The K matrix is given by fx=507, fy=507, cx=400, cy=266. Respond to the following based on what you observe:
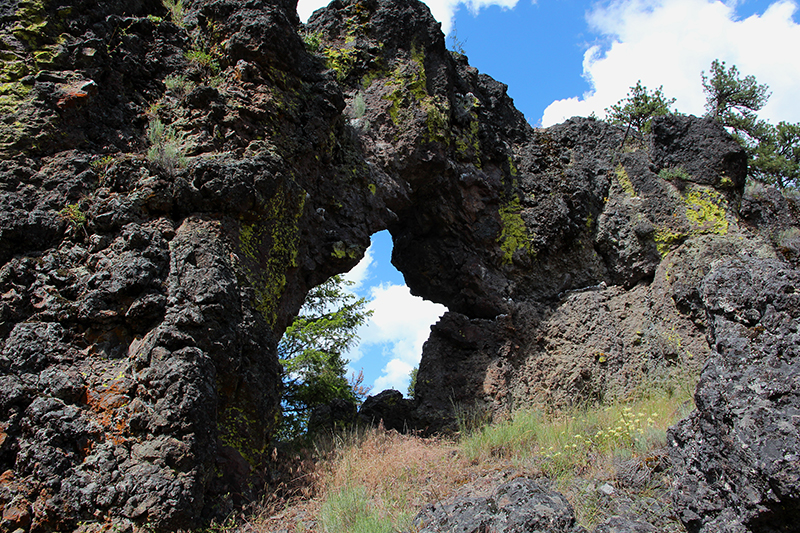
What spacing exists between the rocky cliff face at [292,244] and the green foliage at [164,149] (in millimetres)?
25

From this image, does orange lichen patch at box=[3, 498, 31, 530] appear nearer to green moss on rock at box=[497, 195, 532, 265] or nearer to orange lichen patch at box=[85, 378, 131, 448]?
orange lichen patch at box=[85, 378, 131, 448]

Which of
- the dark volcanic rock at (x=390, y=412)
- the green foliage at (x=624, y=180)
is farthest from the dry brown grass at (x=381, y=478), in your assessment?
the green foliage at (x=624, y=180)

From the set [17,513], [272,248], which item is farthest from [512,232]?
[17,513]

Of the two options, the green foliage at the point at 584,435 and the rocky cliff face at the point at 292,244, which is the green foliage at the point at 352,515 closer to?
the rocky cliff face at the point at 292,244

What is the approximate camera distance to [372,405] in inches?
304

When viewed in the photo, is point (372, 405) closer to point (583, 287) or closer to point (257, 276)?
point (257, 276)

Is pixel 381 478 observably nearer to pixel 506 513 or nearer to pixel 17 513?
pixel 506 513

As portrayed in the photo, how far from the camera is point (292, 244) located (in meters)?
5.97

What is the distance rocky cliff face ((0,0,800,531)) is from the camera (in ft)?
12.2

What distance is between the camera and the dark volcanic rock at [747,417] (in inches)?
110

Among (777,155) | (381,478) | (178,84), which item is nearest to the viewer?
(381,478)

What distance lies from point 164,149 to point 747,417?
5.42 m

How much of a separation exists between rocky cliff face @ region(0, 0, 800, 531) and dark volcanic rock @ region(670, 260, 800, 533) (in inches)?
0.7

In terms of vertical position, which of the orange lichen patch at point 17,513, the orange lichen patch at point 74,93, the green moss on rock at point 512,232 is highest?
the orange lichen patch at point 74,93
